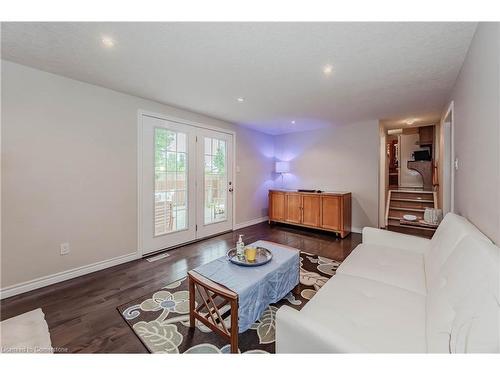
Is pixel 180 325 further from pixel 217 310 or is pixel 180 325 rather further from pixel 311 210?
pixel 311 210

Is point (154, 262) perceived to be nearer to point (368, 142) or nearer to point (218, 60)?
point (218, 60)

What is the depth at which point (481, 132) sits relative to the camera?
1.51m

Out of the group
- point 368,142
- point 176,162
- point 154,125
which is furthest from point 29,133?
point 368,142

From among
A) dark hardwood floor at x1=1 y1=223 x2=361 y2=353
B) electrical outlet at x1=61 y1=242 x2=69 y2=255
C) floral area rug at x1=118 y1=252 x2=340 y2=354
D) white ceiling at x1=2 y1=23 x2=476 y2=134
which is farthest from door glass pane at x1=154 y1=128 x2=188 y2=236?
floral area rug at x1=118 y1=252 x2=340 y2=354

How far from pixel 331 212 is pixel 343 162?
1175 mm

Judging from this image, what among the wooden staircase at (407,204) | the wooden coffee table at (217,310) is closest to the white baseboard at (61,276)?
the wooden coffee table at (217,310)

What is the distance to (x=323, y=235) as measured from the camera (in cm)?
409

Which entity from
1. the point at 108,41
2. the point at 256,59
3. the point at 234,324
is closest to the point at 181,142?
the point at 108,41

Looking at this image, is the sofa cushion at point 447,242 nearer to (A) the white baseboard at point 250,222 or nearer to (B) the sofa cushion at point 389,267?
(B) the sofa cushion at point 389,267

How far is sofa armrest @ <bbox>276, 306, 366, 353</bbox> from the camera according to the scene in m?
0.83

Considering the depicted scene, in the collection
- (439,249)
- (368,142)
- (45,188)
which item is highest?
(368,142)

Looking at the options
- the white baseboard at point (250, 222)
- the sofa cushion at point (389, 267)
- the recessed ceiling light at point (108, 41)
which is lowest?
the white baseboard at point (250, 222)

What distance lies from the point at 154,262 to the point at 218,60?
2546 mm

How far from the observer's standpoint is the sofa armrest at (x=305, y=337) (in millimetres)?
829
